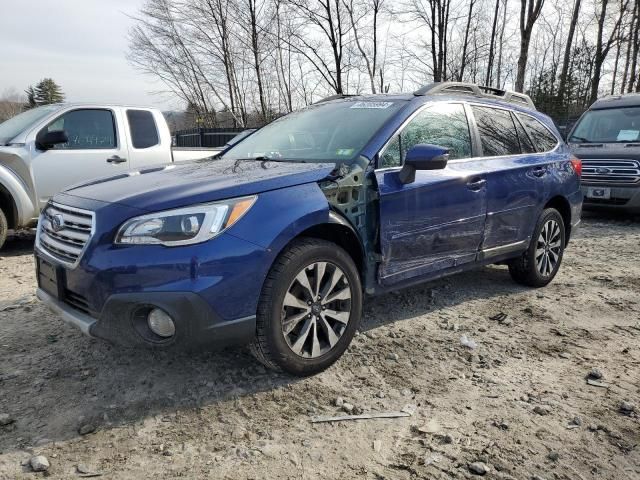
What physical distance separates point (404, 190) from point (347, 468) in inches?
70.9

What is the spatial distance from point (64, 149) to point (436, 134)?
184 inches

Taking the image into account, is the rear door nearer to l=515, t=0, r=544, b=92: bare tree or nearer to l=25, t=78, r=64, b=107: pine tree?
l=515, t=0, r=544, b=92: bare tree

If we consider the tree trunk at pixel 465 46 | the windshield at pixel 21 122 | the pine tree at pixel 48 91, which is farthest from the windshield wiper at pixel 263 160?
the pine tree at pixel 48 91

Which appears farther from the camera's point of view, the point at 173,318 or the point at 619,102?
the point at 619,102

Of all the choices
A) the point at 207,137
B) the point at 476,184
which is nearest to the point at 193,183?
the point at 476,184

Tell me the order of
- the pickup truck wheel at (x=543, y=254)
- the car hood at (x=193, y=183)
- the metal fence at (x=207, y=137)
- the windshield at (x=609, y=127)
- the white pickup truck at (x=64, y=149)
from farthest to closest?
the metal fence at (x=207, y=137), the windshield at (x=609, y=127), the white pickup truck at (x=64, y=149), the pickup truck wheel at (x=543, y=254), the car hood at (x=193, y=183)

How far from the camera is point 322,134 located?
3.71 m

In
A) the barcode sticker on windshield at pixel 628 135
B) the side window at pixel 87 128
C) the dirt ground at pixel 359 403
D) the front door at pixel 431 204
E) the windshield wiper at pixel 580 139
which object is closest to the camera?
the dirt ground at pixel 359 403

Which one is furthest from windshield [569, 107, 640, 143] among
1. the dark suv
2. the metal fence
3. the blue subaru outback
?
the metal fence

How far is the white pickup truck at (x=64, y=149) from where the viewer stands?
5.93m

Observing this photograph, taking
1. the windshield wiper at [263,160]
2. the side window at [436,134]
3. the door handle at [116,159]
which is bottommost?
the door handle at [116,159]

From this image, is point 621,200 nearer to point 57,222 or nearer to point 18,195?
point 57,222

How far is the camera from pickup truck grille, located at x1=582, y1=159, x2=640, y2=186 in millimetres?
8414

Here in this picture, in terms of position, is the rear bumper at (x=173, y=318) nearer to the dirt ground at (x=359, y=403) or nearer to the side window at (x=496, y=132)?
the dirt ground at (x=359, y=403)
